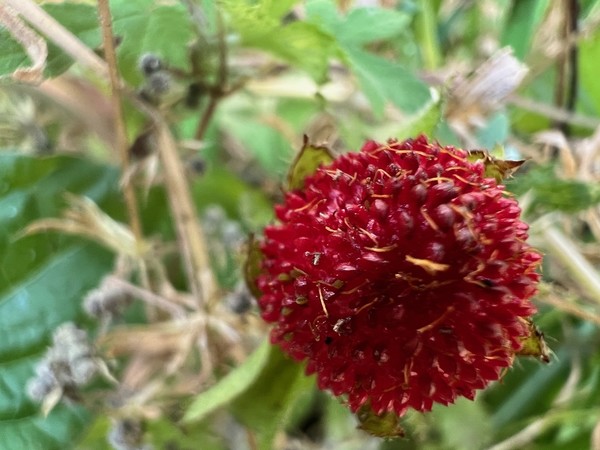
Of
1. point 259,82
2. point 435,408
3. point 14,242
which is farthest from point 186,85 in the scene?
point 435,408

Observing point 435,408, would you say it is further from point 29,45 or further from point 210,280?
point 29,45

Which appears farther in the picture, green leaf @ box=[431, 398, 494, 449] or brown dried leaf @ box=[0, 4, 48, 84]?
green leaf @ box=[431, 398, 494, 449]

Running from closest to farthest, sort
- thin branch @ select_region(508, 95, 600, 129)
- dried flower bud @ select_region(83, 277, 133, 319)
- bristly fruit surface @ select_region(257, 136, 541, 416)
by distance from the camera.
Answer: bristly fruit surface @ select_region(257, 136, 541, 416), dried flower bud @ select_region(83, 277, 133, 319), thin branch @ select_region(508, 95, 600, 129)

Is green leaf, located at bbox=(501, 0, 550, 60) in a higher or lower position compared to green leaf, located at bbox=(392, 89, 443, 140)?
lower

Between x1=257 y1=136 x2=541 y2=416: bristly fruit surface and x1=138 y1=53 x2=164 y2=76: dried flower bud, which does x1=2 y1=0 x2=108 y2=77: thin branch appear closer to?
x1=138 y1=53 x2=164 y2=76: dried flower bud

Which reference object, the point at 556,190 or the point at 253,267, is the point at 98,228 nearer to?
the point at 253,267

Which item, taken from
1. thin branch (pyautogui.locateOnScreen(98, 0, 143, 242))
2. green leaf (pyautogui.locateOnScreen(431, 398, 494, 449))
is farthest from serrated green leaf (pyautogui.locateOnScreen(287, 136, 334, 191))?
green leaf (pyautogui.locateOnScreen(431, 398, 494, 449))
